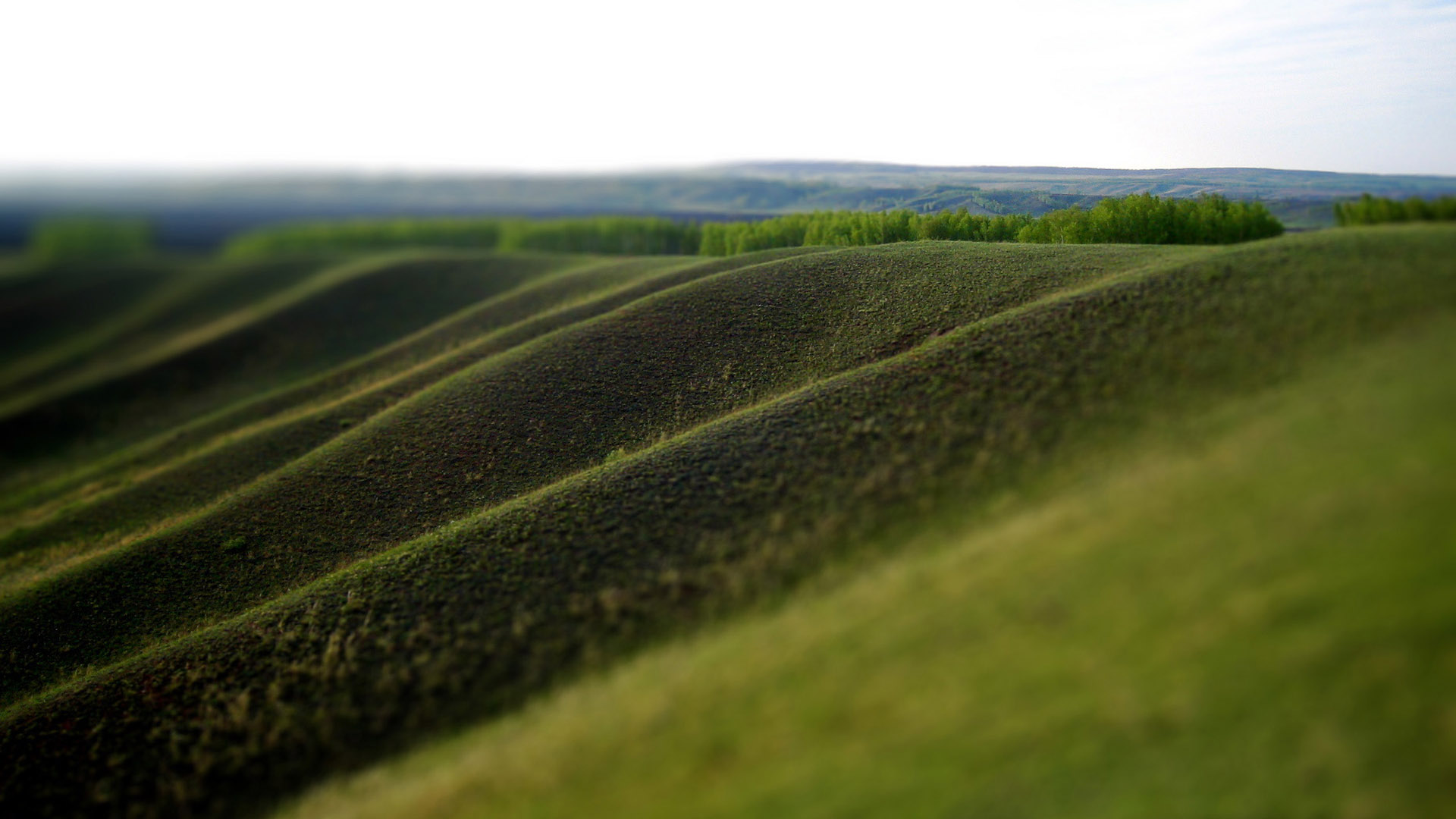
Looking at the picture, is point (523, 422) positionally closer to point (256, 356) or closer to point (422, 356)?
point (422, 356)

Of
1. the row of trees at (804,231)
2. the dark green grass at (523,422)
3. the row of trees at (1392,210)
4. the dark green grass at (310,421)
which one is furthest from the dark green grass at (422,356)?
the row of trees at (1392,210)

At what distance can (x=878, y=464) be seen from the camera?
73.6ft

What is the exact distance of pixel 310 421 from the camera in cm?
4416

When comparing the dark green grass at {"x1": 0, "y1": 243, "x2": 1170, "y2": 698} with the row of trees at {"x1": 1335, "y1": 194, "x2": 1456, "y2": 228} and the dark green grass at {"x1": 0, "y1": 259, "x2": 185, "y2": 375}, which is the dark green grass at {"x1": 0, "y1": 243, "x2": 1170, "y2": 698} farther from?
the dark green grass at {"x1": 0, "y1": 259, "x2": 185, "y2": 375}

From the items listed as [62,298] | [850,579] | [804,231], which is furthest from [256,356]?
[850,579]

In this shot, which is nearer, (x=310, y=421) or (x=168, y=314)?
(x=310, y=421)

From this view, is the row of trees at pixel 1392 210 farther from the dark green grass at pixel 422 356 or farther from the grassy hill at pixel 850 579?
the dark green grass at pixel 422 356

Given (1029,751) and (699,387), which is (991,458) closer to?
(1029,751)

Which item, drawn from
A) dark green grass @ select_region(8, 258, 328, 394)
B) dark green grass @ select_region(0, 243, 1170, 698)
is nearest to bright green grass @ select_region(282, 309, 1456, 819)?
dark green grass @ select_region(0, 243, 1170, 698)

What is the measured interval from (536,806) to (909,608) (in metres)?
9.65

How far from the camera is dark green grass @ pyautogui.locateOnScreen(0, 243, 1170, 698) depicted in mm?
28906

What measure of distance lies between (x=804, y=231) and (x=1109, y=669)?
64.2m

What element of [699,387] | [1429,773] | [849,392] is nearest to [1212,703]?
[1429,773]

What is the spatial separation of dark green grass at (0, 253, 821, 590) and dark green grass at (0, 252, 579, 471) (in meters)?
10.8
